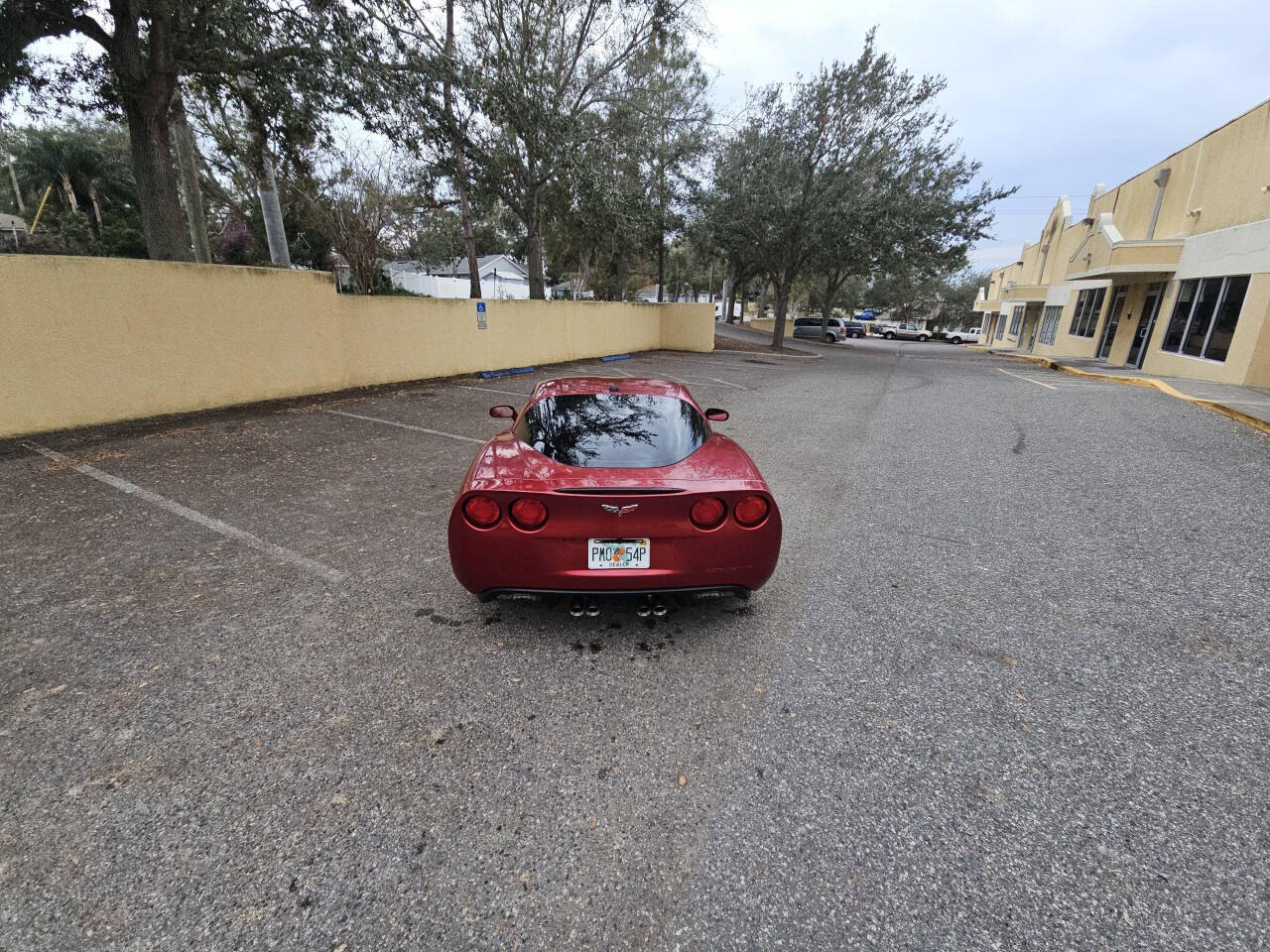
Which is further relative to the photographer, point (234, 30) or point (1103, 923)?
point (234, 30)

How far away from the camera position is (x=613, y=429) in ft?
10.5

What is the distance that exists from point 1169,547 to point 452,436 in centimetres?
727

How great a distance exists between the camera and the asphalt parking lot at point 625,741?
1590mm

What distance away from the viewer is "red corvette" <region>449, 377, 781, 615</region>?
262 cm

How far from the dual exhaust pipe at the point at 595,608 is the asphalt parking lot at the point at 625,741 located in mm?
65

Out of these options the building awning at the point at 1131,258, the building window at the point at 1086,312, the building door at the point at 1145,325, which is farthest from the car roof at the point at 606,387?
the building window at the point at 1086,312

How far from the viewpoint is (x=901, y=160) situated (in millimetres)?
20328

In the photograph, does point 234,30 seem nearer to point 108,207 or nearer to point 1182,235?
point 1182,235

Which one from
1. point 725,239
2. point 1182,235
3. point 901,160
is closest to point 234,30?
point 725,239

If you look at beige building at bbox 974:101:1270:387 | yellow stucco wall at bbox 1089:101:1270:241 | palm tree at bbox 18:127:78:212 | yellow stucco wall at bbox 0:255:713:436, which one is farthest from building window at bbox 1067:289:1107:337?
palm tree at bbox 18:127:78:212

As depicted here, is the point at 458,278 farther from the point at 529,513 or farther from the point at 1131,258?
the point at 529,513

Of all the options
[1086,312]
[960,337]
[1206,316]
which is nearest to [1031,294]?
[1086,312]

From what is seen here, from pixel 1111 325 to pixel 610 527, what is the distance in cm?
2602

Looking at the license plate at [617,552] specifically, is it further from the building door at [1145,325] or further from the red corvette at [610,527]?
the building door at [1145,325]
